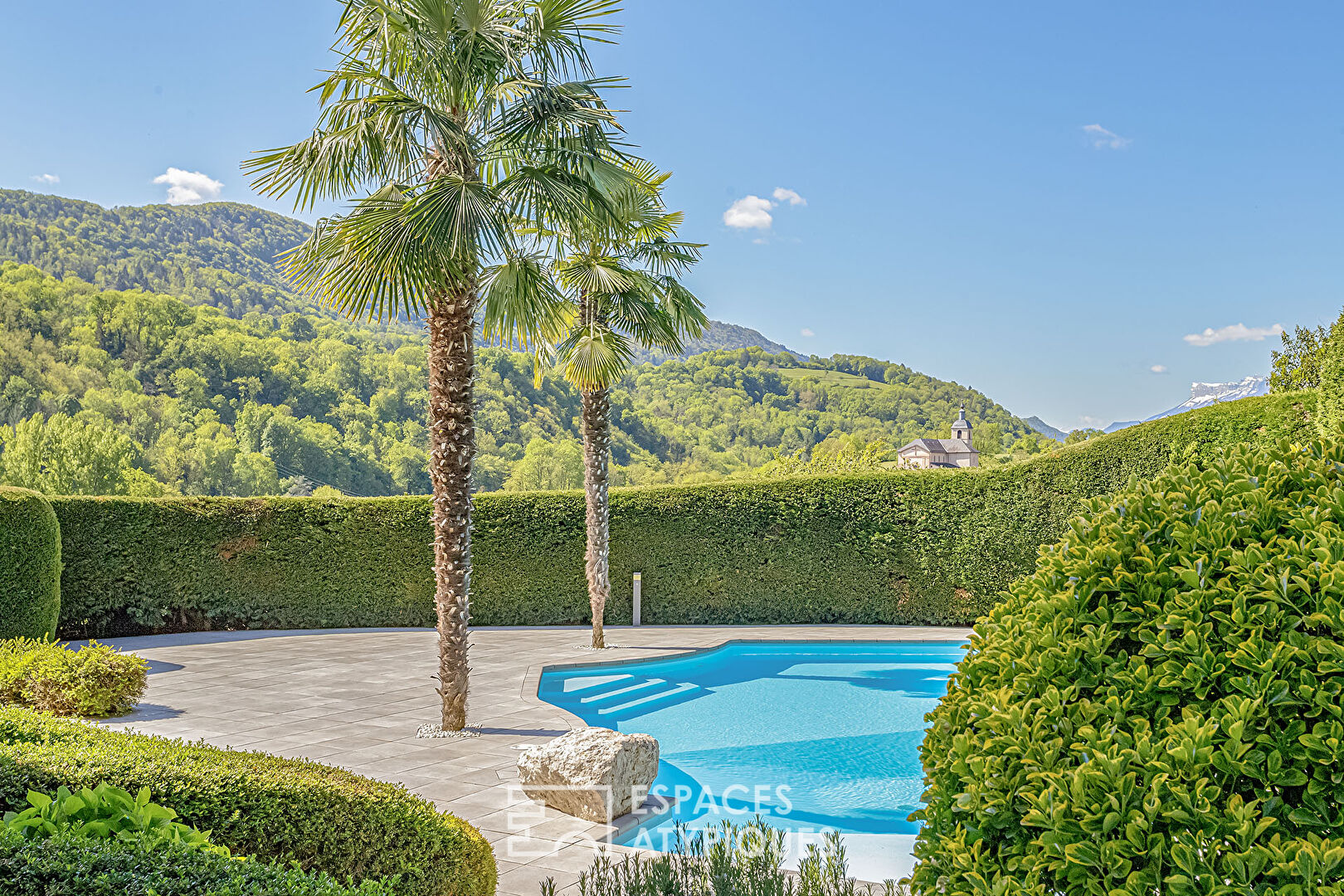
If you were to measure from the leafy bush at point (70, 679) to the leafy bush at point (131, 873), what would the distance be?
621 centimetres

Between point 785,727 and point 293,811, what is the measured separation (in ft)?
24.2

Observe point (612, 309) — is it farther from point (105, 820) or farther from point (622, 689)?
point (105, 820)

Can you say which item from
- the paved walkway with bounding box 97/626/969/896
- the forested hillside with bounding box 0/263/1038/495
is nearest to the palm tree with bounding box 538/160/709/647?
the paved walkway with bounding box 97/626/969/896

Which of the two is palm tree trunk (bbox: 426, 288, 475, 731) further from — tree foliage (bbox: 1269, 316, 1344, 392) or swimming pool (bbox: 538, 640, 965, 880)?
tree foliage (bbox: 1269, 316, 1344, 392)

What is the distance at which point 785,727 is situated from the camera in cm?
966

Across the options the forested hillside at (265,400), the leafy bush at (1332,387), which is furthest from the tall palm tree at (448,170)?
the forested hillside at (265,400)

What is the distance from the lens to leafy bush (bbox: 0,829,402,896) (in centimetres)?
226

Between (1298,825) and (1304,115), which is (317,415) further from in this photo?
(1298,825)

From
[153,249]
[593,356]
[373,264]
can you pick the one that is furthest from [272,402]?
[373,264]

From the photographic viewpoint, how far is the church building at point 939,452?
50.6 m

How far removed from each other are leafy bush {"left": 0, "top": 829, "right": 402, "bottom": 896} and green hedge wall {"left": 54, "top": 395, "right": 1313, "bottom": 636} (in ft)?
43.2

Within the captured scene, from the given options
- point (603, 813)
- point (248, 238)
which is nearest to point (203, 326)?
point (248, 238)

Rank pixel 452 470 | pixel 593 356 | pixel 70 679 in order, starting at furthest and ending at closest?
pixel 593 356
pixel 70 679
pixel 452 470

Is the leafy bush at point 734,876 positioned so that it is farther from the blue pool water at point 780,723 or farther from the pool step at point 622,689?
the pool step at point 622,689
